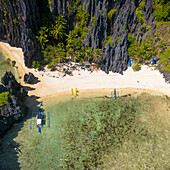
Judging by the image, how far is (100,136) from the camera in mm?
28000

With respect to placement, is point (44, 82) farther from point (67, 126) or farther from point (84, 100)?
point (67, 126)

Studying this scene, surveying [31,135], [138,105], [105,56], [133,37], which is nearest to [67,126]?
[31,135]

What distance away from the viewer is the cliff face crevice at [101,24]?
133 feet

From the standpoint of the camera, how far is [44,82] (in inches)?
1545

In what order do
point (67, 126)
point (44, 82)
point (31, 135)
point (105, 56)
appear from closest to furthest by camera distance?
point (31, 135)
point (67, 126)
point (44, 82)
point (105, 56)

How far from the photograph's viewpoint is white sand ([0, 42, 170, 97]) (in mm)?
38150

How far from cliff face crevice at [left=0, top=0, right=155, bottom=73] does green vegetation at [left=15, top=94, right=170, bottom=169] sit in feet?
47.5

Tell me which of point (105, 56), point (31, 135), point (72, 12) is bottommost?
point (31, 135)

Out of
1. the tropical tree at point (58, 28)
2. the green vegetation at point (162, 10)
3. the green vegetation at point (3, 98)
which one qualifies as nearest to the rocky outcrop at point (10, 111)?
the green vegetation at point (3, 98)

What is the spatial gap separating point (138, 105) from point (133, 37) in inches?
919

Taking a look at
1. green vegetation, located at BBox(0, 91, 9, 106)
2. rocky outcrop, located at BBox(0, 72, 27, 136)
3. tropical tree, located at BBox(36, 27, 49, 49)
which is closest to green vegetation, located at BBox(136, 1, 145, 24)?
tropical tree, located at BBox(36, 27, 49, 49)

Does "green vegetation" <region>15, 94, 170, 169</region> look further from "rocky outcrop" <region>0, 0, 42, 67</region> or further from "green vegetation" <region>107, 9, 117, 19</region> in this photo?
"green vegetation" <region>107, 9, 117, 19</region>

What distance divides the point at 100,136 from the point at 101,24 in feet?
108

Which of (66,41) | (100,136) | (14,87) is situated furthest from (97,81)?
(14,87)
